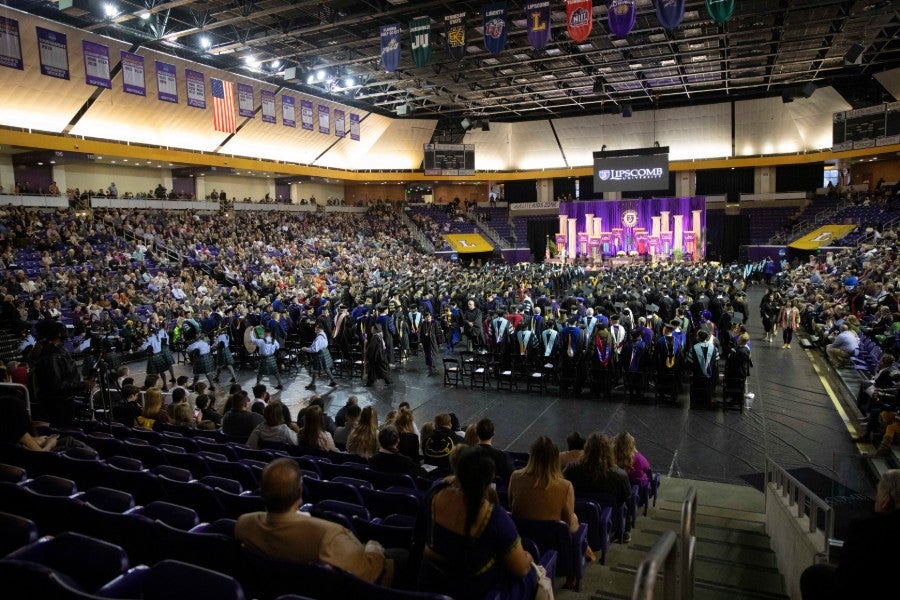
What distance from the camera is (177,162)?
27.1 meters

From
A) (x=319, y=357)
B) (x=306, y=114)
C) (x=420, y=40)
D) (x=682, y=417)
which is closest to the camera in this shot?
(x=682, y=417)

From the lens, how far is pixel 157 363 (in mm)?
11594

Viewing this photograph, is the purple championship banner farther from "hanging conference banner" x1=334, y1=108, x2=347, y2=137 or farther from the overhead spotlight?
the overhead spotlight

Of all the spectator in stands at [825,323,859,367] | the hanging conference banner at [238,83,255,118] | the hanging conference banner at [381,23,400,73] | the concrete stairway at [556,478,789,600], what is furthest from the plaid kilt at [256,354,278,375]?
the hanging conference banner at [238,83,255,118]

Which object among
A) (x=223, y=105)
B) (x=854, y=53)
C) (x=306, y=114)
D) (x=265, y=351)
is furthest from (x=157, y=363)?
(x=854, y=53)

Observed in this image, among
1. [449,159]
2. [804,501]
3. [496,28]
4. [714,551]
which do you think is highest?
[449,159]

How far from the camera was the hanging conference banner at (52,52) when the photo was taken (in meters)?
17.2

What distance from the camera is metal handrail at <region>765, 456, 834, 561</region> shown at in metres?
3.69

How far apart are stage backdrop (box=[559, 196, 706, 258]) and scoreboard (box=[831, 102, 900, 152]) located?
7665 millimetres

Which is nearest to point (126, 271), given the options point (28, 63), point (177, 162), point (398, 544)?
point (28, 63)

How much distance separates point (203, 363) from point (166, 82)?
12931 millimetres

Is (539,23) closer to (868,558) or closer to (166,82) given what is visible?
(166,82)

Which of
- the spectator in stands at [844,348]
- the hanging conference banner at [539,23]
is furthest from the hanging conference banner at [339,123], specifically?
the spectator in stands at [844,348]

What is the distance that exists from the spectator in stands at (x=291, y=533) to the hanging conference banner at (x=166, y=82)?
21.1m
